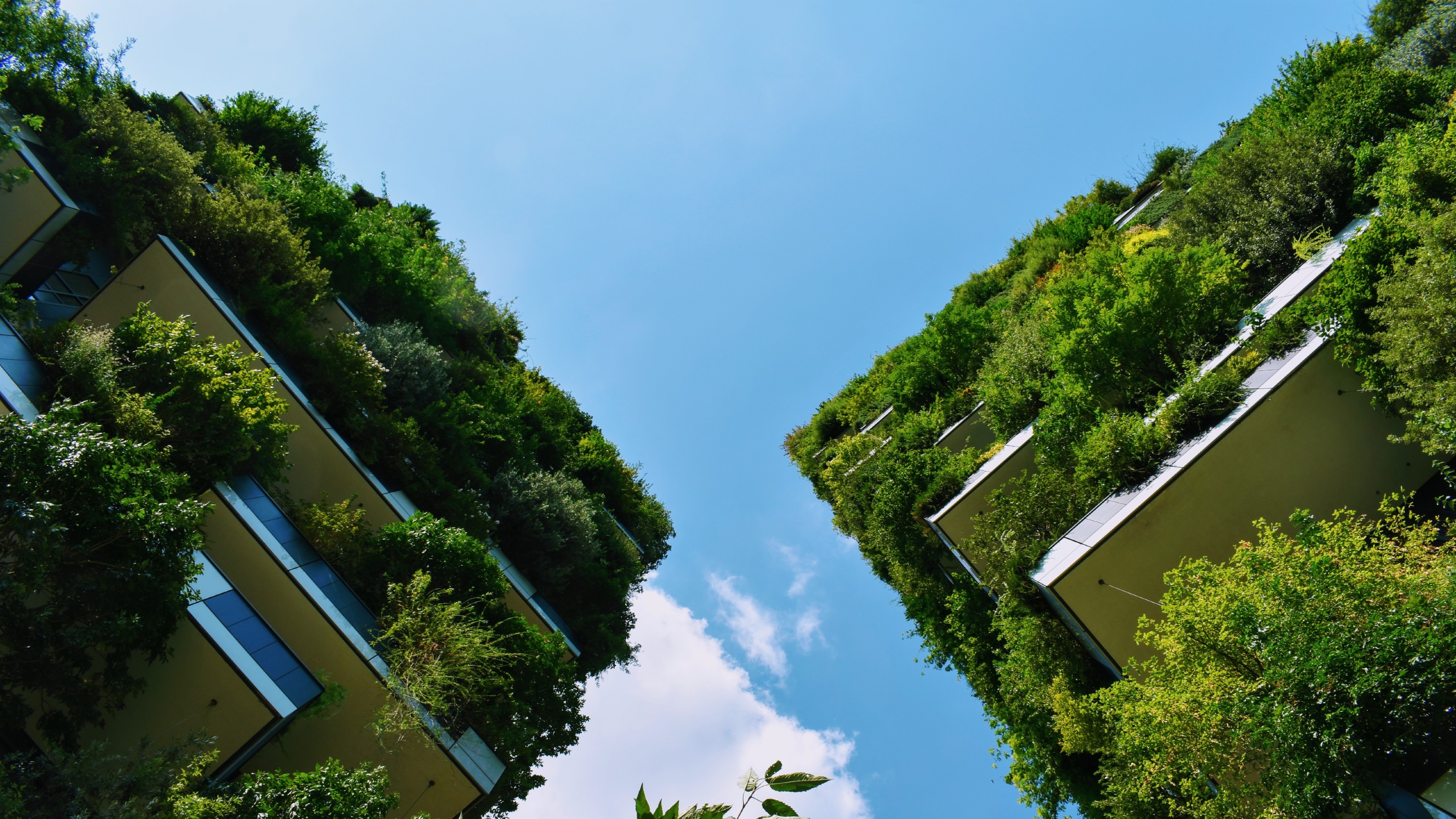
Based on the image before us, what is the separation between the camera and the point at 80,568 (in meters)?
9.16

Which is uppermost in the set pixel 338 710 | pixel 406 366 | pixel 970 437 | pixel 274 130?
pixel 274 130

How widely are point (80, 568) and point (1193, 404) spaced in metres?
19.4

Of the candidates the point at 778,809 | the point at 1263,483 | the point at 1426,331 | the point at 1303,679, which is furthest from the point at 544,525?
the point at 1426,331

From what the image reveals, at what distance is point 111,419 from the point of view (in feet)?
36.4

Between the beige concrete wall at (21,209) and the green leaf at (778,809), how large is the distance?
20.7 m

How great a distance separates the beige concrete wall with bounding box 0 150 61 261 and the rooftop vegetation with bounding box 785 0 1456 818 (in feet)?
74.8

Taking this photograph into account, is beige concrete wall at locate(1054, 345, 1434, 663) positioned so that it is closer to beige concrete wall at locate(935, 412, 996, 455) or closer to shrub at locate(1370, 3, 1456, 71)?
beige concrete wall at locate(935, 412, 996, 455)

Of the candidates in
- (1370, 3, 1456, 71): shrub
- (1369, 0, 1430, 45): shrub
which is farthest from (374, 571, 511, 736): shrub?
(1369, 0, 1430, 45): shrub

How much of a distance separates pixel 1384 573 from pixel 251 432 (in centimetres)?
1949

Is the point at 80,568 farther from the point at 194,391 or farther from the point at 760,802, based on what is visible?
the point at 760,802

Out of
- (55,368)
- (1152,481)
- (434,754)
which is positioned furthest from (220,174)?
(1152,481)

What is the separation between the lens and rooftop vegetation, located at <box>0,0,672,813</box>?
9914 mm

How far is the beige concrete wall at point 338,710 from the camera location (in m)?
12.0

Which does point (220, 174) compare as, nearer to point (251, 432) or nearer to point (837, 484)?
point (251, 432)
